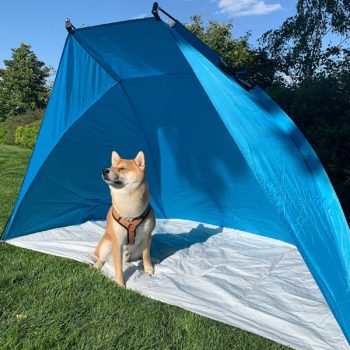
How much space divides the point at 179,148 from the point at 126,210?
1.89 metres

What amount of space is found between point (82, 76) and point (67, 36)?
1.67ft

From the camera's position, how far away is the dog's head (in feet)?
10.7

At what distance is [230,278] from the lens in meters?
3.45

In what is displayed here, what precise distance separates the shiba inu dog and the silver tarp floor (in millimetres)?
226

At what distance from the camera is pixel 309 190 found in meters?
2.51

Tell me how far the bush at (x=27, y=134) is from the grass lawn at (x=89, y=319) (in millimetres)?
14253

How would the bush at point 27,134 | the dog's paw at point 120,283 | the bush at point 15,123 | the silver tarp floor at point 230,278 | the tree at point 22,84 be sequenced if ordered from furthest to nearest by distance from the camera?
1. the tree at point 22,84
2. the bush at point 15,123
3. the bush at point 27,134
4. the dog's paw at point 120,283
5. the silver tarp floor at point 230,278

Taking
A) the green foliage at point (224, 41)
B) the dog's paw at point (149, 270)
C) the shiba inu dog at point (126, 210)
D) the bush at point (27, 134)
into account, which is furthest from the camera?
the bush at point (27, 134)

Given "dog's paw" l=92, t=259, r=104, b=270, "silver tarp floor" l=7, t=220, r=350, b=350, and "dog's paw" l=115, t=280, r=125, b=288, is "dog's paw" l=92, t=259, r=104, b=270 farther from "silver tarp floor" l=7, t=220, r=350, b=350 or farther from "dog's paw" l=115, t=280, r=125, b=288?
"dog's paw" l=115, t=280, r=125, b=288

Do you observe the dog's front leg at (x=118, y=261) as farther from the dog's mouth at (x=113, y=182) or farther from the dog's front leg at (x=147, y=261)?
the dog's mouth at (x=113, y=182)

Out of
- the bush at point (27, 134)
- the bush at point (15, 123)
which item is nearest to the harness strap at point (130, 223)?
the bush at point (27, 134)

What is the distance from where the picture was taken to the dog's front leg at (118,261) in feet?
10.7

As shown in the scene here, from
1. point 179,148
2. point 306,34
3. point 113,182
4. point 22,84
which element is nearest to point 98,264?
point 113,182

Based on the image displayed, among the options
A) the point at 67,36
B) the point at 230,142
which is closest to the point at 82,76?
the point at 67,36
